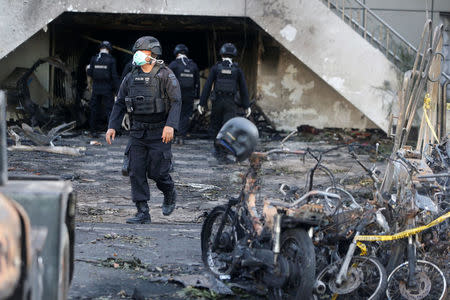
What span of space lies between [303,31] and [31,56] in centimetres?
699

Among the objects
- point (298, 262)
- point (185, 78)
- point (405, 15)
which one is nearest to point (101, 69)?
point (185, 78)

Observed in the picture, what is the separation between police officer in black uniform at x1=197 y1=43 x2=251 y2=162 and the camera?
44.8 feet

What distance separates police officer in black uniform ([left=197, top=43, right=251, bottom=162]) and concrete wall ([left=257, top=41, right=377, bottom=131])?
357 cm

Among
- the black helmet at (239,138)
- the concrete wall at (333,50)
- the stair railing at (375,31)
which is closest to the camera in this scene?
the black helmet at (239,138)

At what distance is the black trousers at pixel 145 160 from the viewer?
26.8 feet

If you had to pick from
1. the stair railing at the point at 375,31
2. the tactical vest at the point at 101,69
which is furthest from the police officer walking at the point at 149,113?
the tactical vest at the point at 101,69

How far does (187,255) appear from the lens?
711 cm

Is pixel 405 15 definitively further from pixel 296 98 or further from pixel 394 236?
pixel 394 236

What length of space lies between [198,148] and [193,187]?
4.06m

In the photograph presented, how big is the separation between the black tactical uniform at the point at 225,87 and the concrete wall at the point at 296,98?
11.7 ft

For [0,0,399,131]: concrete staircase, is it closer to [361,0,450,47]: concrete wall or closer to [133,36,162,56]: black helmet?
[361,0,450,47]: concrete wall

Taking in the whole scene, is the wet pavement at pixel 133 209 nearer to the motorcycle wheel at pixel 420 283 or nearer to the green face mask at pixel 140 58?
the motorcycle wheel at pixel 420 283

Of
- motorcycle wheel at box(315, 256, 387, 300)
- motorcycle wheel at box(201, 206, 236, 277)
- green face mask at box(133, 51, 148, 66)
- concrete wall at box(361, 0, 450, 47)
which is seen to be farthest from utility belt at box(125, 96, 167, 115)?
concrete wall at box(361, 0, 450, 47)

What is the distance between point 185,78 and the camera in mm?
15008
